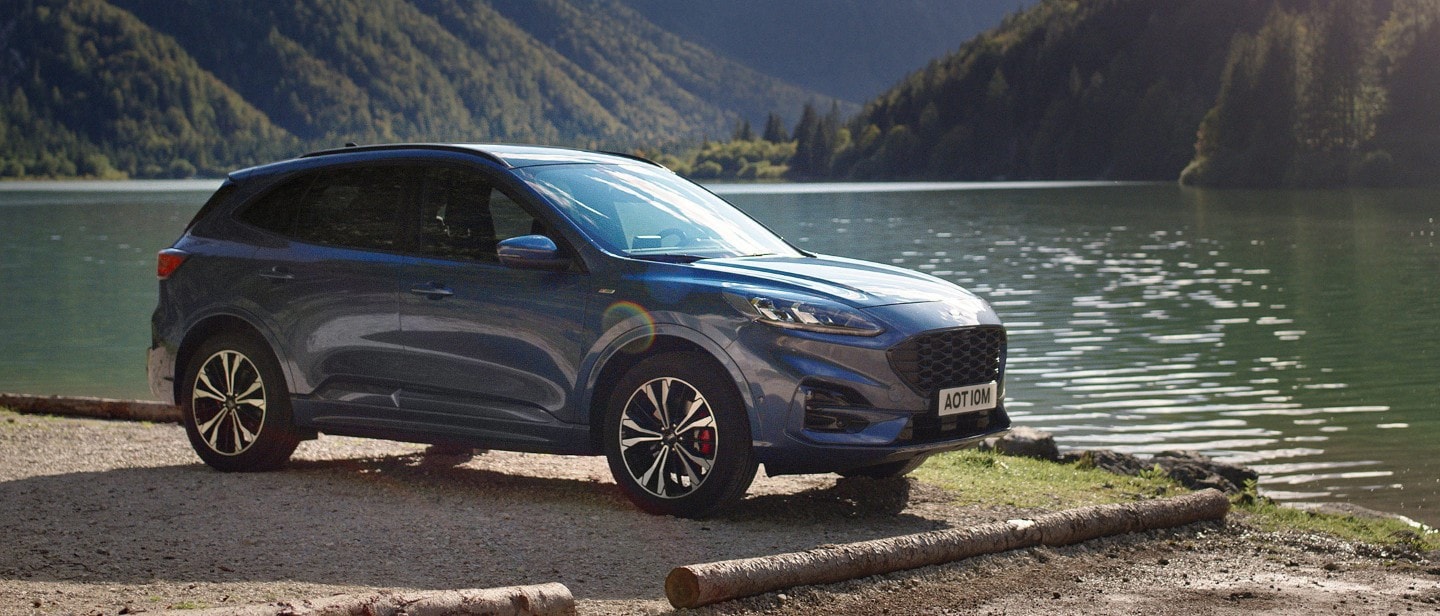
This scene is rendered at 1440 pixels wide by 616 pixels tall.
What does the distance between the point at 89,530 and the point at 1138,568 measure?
4985 mm

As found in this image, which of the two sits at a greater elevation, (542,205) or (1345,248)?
(542,205)

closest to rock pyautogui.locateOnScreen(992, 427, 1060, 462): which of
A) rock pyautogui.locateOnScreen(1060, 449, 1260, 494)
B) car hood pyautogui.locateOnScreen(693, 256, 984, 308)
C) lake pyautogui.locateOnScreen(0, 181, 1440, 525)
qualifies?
rock pyautogui.locateOnScreen(1060, 449, 1260, 494)

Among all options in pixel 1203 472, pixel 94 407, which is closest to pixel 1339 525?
pixel 1203 472

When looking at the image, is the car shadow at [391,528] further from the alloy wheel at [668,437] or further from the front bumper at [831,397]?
the front bumper at [831,397]

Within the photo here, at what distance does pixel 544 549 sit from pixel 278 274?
299 cm

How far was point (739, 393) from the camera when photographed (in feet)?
25.4

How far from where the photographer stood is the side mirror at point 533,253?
8141 millimetres

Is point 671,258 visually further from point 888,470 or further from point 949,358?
point 888,470

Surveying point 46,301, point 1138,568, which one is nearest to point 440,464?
point 1138,568

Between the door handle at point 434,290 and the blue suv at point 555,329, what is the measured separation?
1 cm

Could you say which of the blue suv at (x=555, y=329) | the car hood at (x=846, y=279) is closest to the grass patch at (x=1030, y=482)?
the blue suv at (x=555, y=329)

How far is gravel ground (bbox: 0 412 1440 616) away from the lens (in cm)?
651

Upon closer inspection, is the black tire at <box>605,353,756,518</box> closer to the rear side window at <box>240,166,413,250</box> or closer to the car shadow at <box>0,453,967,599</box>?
the car shadow at <box>0,453,967,599</box>

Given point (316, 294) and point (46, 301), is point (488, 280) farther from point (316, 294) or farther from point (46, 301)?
point (46, 301)
